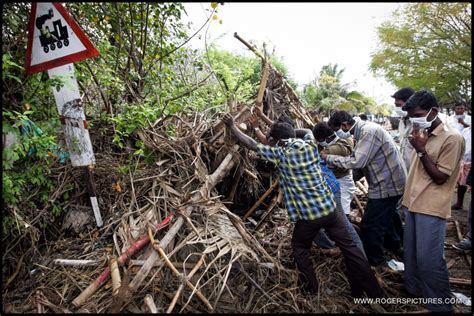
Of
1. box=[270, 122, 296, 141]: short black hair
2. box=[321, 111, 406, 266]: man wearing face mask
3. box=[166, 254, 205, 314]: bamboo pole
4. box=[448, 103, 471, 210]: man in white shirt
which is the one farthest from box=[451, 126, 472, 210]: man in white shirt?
box=[166, 254, 205, 314]: bamboo pole

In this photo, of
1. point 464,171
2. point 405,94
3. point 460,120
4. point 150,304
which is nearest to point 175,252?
point 150,304

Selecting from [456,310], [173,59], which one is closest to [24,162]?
[173,59]

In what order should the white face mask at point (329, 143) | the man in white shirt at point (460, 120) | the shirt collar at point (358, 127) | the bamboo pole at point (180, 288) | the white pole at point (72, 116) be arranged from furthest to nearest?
1. the man in white shirt at point (460, 120)
2. the white face mask at point (329, 143)
3. the shirt collar at point (358, 127)
4. the white pole at point (72, 116)
5. the bamboo pole at point (180, 288)

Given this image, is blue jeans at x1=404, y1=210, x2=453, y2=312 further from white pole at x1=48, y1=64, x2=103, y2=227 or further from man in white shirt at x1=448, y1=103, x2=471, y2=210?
man in white shirt at x1=448, y1=103, x2=471, y2=210

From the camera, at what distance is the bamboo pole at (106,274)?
2506 millimetres

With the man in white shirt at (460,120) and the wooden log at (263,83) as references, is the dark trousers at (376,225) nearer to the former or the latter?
the wooden log at (263,83)

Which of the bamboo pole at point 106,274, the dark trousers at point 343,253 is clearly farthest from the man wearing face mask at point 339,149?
the bamboo pole at point 106,274

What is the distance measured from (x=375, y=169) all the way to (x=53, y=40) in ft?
12.9

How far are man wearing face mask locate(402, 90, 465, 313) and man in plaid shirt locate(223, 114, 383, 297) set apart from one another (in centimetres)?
53

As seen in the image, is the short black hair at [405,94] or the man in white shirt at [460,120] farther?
the man in white shirt at [460,120]

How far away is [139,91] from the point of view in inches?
167

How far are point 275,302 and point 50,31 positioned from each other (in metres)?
3.50

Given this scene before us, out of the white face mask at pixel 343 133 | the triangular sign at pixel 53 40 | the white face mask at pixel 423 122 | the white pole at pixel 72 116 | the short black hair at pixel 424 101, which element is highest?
the triangular sign at pixel 53 40

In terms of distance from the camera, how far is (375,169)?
3.47 meters
